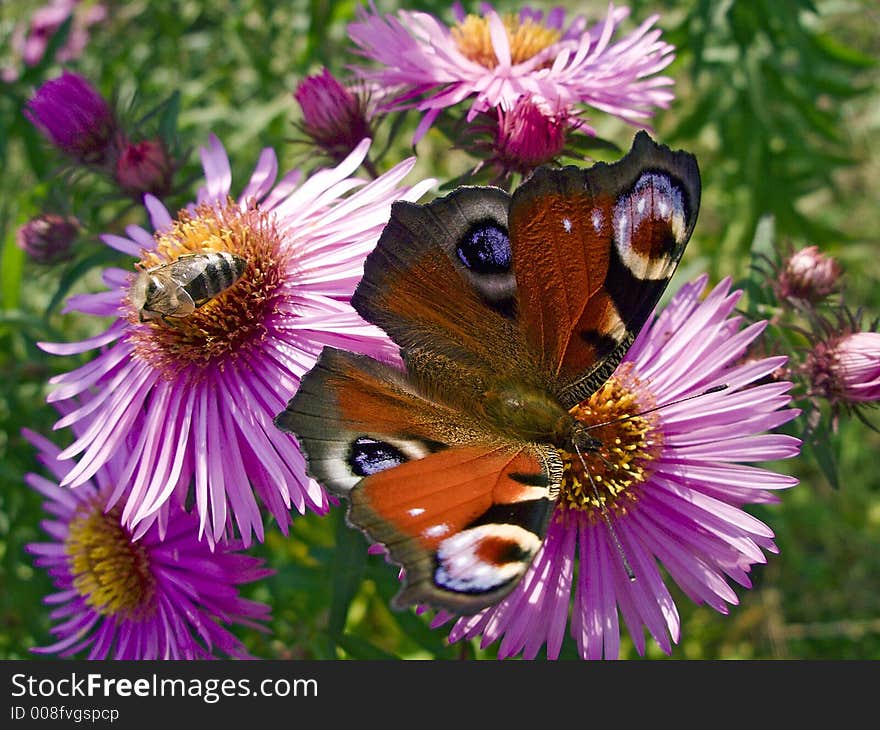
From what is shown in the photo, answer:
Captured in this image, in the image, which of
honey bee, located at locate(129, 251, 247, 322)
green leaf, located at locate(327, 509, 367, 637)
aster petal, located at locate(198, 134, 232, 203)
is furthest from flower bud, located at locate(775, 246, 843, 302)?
aster petal, located at locate(198, 134, 232, 203)

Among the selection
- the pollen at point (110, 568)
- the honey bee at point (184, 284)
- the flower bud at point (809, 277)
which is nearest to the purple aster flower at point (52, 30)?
the pollen at point (110, 568)

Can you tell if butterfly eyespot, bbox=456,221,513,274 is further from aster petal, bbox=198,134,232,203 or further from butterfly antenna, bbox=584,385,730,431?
aster petal, bbox=198,134,232,203

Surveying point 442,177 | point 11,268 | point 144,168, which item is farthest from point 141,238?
point 442,177

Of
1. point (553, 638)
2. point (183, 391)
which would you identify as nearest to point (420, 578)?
point (553, 638)

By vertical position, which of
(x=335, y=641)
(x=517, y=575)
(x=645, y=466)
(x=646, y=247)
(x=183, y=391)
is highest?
(x=646, y=247)

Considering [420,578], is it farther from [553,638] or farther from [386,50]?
[386,50]

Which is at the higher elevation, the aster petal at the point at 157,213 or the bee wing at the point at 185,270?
the aster petal at the point at 157,213

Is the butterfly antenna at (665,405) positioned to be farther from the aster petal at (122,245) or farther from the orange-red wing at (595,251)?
the aster petal at (122,245)
